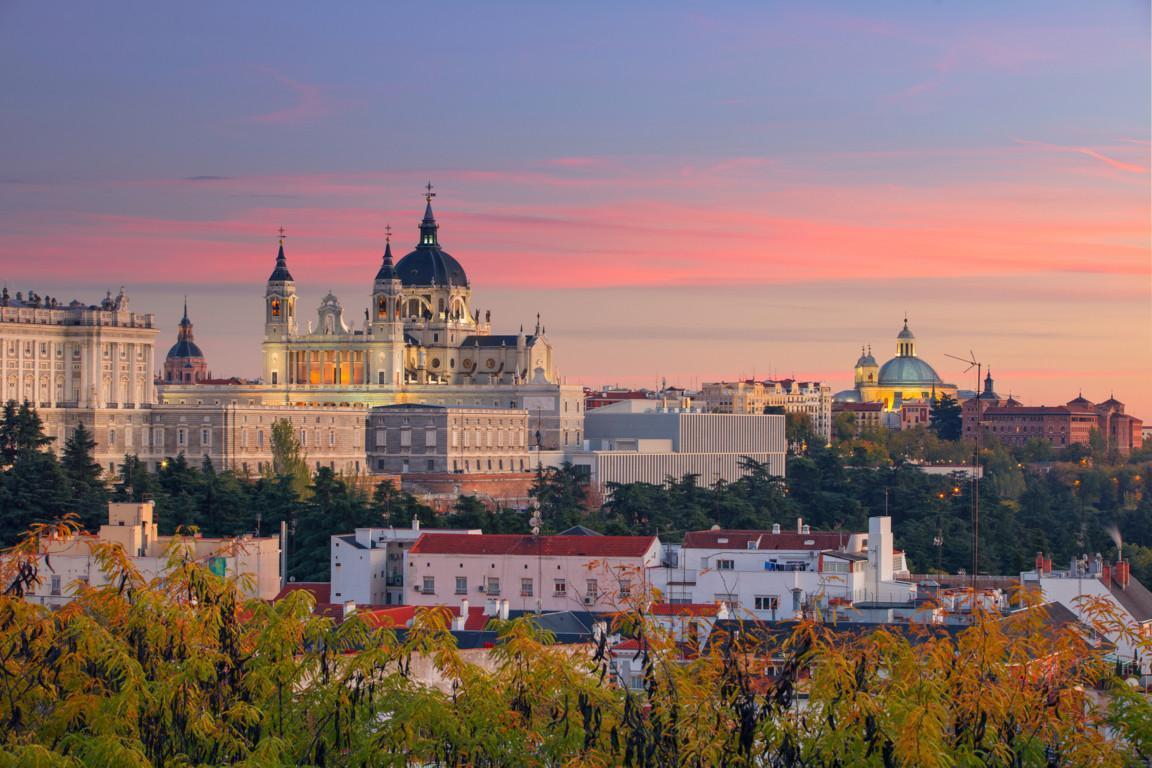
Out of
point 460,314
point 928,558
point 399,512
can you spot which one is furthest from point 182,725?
point 460,314

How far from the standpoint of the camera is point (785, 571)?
67000 mm

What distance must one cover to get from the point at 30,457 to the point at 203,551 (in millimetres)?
37211

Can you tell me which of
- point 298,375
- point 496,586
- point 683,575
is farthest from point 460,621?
point 298,375

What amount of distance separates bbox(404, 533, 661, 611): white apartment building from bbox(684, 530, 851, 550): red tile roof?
2756 millimetres

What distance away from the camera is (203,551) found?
72188 mm

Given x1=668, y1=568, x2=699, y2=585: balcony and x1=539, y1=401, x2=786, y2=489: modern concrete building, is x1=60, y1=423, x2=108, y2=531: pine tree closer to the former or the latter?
x1=668, y1=568, x2=699, y2=585: balcony

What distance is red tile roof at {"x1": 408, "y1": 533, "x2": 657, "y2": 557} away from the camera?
228 feet

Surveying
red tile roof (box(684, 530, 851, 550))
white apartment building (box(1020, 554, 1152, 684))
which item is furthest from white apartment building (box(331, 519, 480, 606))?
white apartment building (box(1020, 554, 1152, 684))

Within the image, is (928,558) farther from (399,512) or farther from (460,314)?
(460,314)

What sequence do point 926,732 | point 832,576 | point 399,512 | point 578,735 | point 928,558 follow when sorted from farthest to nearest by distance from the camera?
1. point 399,512
2. point 928,558
3. point 832,576
4. point 578,735
5. point 926,732

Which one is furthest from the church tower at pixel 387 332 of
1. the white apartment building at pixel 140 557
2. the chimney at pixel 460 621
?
the chimney at pixel 460 621

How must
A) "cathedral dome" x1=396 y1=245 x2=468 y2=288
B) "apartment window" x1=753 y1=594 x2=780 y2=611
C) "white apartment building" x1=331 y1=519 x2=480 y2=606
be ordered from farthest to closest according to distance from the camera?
"cathedral dome" x1=396 y1=245 x2=468 y2=288, "white apartment building" x1=331 y1=519 x2=480 y2=606, "apartment window" x1=753 y1=594 x2=780 y2=611

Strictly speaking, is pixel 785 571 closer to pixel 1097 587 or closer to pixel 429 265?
pixel 1097 587

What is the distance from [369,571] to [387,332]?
101 meters
